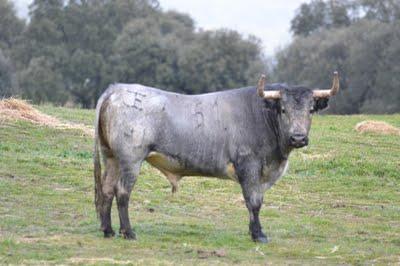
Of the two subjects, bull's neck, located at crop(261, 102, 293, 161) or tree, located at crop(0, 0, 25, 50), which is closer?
bull's neck, located at crop(261, 102, 293, 161)

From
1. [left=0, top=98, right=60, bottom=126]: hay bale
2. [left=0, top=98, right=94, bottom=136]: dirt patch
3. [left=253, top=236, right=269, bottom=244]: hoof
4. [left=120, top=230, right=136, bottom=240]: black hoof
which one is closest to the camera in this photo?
[left=120, top=230, right=136, bottom=240]: black hoof

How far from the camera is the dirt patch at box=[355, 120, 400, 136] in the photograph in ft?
91.0

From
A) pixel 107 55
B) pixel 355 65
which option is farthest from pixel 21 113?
pixel 107 55

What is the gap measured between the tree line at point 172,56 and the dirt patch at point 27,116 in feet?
107

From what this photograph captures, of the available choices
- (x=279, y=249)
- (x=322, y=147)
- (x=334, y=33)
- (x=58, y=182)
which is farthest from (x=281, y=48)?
(x=279, y=249)

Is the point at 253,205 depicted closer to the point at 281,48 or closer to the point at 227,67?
the point at 227,67

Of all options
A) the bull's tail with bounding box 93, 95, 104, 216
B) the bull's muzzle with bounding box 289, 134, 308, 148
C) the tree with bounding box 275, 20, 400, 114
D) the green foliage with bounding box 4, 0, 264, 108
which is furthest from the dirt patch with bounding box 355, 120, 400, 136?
the green foliage with bounding box 4, 0, 264, 108

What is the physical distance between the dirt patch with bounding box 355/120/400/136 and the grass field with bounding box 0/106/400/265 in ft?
8.22

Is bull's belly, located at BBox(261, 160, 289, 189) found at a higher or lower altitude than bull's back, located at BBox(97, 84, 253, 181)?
lower

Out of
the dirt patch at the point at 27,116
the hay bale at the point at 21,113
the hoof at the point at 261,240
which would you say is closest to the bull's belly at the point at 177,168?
the hoof at the point at 261,240

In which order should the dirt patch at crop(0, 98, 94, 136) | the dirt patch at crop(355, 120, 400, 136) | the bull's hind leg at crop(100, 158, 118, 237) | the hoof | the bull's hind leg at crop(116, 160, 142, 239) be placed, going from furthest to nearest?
the dirt patch at crop(355, 120, 400, 136)
the dirt patch at crop(0, 98, 94, 136)
the hoof
the bull's hind leg at crop(100, 158, 118, 237)
the bull's hind leg at crop(116, 160, 142, 239)

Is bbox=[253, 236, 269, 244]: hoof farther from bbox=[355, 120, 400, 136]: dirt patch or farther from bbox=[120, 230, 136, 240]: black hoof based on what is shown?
bbox=[355, 120, 400, 136]: dirt patch

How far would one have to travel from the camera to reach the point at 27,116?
24828mm

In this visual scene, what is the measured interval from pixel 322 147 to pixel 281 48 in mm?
50519
